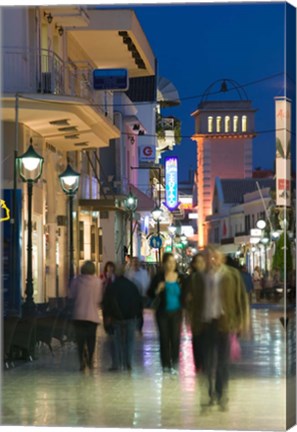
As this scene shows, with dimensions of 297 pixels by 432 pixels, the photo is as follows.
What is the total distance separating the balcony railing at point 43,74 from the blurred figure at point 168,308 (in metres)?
4.67

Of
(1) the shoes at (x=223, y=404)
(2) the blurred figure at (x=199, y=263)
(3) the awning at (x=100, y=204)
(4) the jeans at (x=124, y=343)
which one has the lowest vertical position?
(1) the shoes at (x=223, y=404)

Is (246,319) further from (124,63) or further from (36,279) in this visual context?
(124,63)

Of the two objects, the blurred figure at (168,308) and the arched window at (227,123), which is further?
the blurred figure at (168,308)

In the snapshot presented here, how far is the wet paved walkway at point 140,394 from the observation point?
1232 cm

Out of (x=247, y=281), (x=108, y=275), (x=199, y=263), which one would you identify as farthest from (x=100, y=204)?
(x=247, y=281)

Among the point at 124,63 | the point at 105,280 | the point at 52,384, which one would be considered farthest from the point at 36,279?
the point at 124,63

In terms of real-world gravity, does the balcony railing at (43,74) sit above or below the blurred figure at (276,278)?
above

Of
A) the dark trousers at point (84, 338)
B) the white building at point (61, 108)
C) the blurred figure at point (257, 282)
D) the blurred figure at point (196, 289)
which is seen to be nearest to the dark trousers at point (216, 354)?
the blurred figure at point (196, 289)

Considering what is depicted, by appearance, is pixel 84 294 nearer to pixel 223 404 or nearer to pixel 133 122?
pixel 223 404

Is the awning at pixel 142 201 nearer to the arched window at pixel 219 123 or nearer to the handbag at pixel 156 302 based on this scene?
the handbag at pixel 156 302

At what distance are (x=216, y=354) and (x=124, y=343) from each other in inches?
121

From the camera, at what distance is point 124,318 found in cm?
1611

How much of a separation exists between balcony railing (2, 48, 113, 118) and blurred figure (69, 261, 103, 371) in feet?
14.5

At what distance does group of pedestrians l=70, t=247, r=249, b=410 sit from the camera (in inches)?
512
